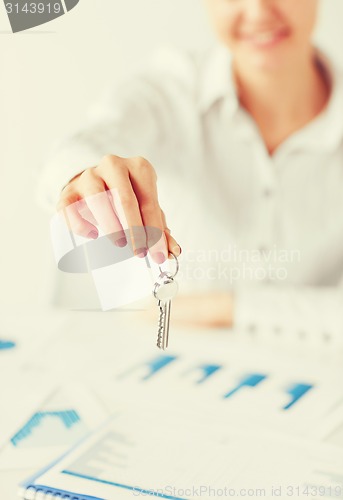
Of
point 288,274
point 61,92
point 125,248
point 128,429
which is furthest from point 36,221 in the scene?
point 125,248

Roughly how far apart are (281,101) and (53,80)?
1.21ft

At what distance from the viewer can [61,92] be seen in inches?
43.3

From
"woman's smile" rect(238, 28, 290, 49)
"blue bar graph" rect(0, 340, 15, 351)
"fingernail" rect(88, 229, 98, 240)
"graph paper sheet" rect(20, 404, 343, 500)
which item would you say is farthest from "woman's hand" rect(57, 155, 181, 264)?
"woman's smile" rect(238, 28, 290, 49)

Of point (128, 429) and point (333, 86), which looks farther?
point (333, 86)

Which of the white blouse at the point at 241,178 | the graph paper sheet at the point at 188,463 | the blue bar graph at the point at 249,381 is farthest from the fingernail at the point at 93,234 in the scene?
the white blouse at the point at 241,178

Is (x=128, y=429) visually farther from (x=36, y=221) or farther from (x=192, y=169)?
(x=36, y=221)

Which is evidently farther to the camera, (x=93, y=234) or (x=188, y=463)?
(x=188, y=463)

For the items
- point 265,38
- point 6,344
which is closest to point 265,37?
point 265,38

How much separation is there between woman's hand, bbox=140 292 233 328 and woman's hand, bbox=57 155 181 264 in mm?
373

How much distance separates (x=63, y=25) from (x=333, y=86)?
0.41m

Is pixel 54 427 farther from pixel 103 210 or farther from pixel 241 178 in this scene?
pixel 241 178

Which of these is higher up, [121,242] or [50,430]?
[121,242]

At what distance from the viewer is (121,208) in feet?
1.29

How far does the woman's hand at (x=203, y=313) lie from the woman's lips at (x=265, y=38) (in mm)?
334
